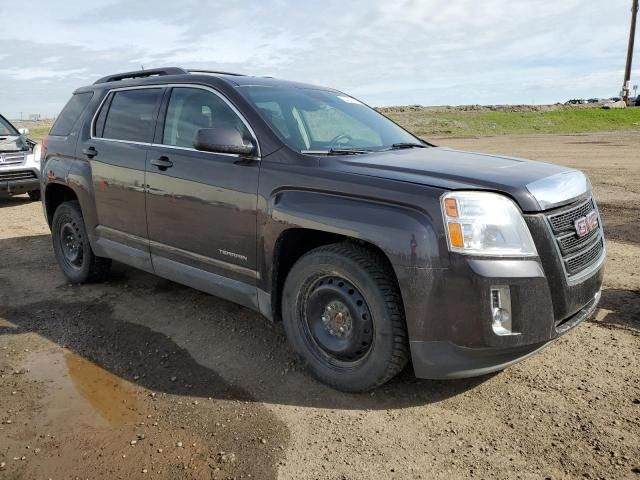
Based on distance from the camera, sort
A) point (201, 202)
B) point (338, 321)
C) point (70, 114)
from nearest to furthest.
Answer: point (338, 321) < point (201, 202) < point (70, 114)

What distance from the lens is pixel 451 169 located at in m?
3.22

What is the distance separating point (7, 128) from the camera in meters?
11.1

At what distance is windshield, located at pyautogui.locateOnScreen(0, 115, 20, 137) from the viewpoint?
11.0 m

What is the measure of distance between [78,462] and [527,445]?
225 centimetres

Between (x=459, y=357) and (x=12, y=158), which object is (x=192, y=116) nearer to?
(x=459, y=357)

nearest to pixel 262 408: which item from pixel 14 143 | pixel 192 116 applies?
pixel 192 116

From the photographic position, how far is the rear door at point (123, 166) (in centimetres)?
447

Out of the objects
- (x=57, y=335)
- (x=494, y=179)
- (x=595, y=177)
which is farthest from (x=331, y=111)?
(x=595, y=177)

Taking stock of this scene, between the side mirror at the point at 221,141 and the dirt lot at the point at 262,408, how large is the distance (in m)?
1.44

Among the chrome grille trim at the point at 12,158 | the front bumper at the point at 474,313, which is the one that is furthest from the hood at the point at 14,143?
the front bumper at the point at 474,313

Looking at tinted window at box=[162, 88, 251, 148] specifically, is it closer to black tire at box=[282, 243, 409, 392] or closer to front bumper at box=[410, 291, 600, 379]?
black tire at box=[282, 243, 409, 392]

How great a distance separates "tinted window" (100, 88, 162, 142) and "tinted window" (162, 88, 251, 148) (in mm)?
234

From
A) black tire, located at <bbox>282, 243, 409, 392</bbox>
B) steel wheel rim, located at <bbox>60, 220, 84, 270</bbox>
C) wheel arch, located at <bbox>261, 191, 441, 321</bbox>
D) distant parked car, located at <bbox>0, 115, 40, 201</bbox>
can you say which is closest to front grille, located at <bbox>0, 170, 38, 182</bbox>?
distant parked car, located at <bbox>0, 115, 40, 201</bbox>

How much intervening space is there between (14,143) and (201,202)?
27.9 ft
